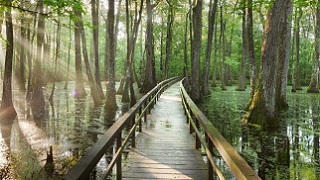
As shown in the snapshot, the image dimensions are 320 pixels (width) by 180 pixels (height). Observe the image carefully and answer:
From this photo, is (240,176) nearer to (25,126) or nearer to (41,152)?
(41,152)

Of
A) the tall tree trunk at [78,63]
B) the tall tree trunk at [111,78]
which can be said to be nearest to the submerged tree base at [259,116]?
the tall tree trunk at [111,78]

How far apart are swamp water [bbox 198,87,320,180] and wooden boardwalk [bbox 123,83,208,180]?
1505 mm

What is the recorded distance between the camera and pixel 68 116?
15641mm

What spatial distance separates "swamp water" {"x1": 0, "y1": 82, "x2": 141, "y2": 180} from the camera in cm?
761

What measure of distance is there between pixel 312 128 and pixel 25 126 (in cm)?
1172

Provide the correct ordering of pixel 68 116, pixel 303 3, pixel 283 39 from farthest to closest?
1. pixel 283 39
2. pixel 68 116
3. pixel 303 3

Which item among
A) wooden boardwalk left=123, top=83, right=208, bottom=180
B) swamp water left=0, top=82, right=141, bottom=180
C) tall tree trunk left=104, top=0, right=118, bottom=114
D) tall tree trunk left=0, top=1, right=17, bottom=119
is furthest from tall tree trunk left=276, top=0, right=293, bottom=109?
tall tree trunk left=0, top=1, right=17, bottom=119

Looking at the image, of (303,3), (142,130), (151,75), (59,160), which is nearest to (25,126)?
(59,160)

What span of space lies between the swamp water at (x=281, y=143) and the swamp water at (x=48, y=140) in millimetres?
4208

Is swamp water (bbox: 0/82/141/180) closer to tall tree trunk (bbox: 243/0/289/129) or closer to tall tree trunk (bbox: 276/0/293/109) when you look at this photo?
tall tree trunk (bbox: 243/0/289/129)

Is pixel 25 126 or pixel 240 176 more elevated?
pixel 240 176

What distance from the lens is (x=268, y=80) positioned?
40.6 ft

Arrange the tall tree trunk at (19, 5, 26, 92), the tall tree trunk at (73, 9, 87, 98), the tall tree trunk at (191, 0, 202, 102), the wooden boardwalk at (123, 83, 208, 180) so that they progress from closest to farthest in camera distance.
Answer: the wooden boardwalk at (123, 83, 208, 180), the tall tree trunk at (191, 0, 202, 102), the tall tree trunk at (19, 5, 26, 92), the tall tree trunk at (73, 9, 87, 98)

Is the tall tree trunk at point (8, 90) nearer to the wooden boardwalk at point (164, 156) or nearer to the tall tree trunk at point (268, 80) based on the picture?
the wooden boardwalk at point (164, 156)
